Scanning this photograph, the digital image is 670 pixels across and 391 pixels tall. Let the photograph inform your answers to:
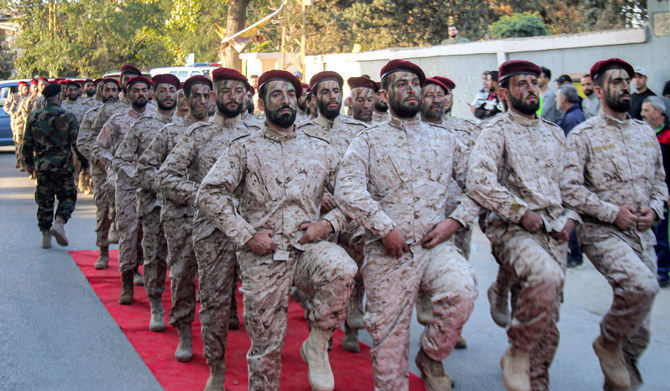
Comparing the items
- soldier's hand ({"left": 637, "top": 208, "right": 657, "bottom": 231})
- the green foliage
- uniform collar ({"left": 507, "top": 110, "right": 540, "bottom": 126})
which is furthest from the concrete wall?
uniform collar ({"left": 507, "top": 110, "right": 540, "bottom": 126})

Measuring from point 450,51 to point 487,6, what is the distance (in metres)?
9.10

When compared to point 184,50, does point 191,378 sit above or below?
below

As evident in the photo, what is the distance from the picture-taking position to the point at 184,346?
6.46m

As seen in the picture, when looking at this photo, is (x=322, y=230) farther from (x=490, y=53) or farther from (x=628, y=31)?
(x=490, y=53)

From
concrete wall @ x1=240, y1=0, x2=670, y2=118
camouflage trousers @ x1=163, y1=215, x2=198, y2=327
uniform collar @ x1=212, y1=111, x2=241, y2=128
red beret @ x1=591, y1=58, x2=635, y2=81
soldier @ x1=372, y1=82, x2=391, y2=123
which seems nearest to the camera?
red beret @ x1=591, y1=58, x2=635, y2=81

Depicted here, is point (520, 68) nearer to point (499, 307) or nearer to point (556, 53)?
point (499, 307)

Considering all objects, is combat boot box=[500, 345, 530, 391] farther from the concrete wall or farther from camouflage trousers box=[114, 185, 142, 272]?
the concrete wall

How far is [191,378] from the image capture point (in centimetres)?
602

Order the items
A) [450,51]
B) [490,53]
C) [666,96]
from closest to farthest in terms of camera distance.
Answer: [666,96] < [490,53] < [450,51]

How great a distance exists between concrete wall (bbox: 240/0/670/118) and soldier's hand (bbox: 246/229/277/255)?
26.7 feet

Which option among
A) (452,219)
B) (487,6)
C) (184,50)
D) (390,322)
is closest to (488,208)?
(452,219)

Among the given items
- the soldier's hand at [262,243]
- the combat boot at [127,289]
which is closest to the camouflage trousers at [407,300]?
the soldier's hand at [262,243]

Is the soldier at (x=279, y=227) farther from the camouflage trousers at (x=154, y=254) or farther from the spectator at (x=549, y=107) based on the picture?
the spectator at (x=549, y=107)

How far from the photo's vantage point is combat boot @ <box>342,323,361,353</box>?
6680 millimetres
